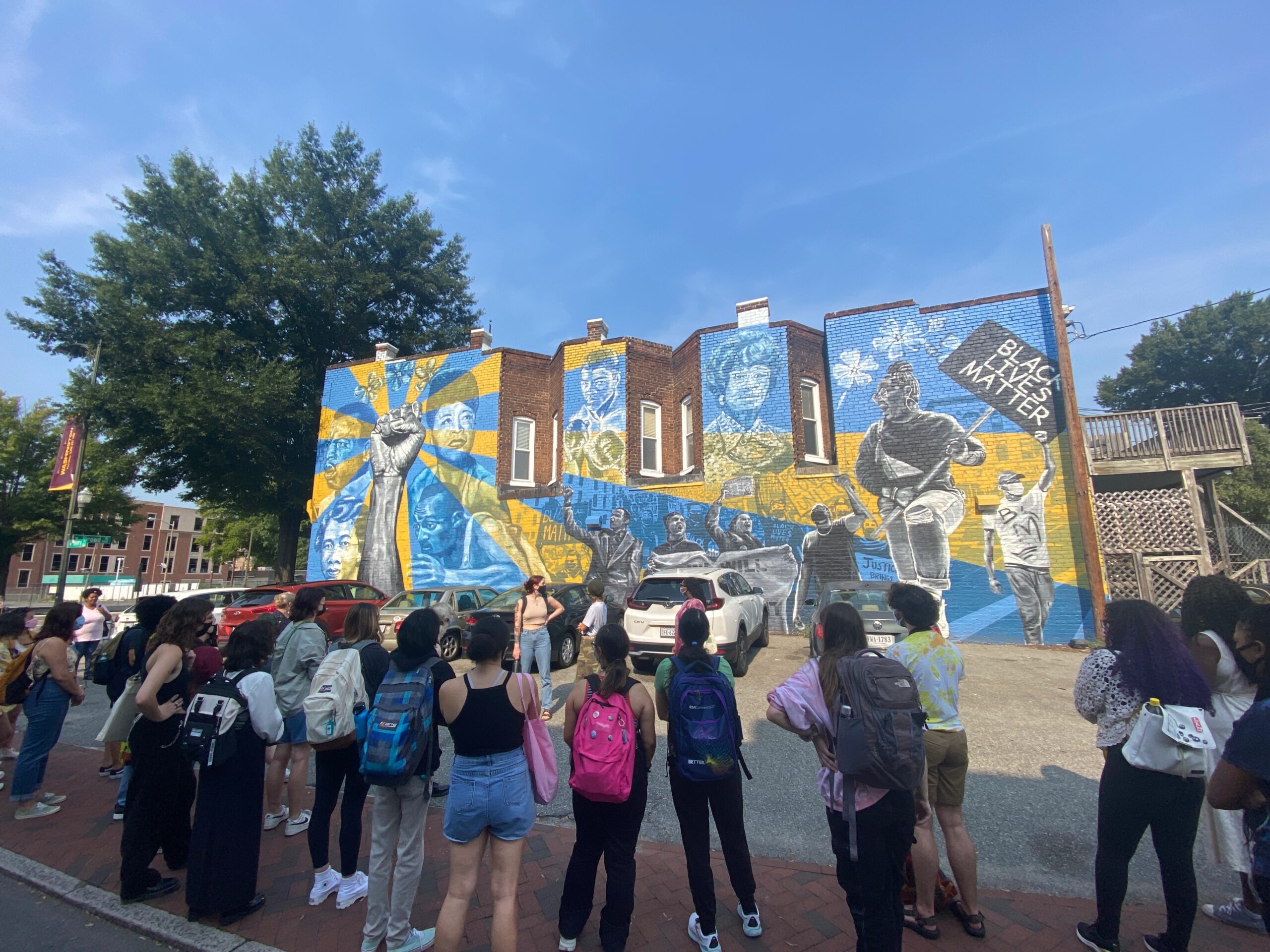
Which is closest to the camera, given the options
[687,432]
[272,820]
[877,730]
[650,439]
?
[877,730]

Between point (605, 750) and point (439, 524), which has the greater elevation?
point (439, 524)

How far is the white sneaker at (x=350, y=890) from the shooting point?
3598 mm

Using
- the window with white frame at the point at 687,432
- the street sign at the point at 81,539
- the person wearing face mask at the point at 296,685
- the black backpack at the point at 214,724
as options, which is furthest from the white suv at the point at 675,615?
the street sign at the point at 81,539

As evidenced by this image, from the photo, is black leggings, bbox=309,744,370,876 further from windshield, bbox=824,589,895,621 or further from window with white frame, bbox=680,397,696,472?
window with white frame, bbox=680,397,696,472

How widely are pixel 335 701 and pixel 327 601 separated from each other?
40.1 feet

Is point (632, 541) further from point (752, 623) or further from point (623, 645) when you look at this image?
point (623, 645)

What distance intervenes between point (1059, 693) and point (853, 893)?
7.87 meters

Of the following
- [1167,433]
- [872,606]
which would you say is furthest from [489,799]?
[1167,433]

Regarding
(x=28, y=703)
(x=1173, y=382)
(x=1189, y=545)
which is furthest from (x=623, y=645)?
(x=1173, y=382)

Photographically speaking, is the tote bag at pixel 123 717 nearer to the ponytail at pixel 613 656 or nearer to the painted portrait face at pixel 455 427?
the ponytail at pixel 613 656

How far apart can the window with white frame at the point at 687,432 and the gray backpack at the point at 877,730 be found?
44.9ft

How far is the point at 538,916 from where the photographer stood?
3434 mm

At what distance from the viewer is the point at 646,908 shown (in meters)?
3.50

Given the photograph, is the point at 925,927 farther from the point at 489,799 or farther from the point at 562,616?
the point at 562,616
